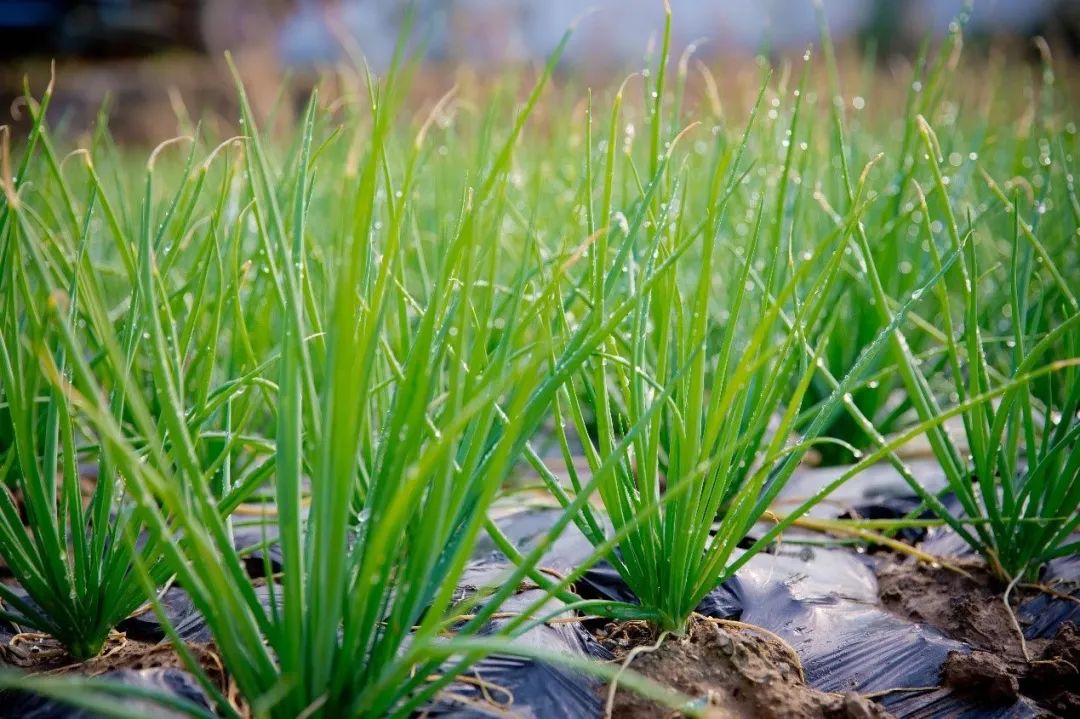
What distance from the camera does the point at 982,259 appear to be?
5.96ft

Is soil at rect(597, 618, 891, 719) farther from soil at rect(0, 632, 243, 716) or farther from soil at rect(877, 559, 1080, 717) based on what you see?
soil at rect(0, 632, 243, 716)

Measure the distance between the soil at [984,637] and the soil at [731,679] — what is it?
0.13 metres

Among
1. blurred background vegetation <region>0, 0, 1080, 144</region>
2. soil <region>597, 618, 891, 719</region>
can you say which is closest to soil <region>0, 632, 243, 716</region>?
soil <region>597, 618, 891, 719</region>

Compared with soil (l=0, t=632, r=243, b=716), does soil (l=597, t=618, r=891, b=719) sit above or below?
above

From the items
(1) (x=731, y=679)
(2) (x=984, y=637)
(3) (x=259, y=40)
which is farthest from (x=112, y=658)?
(3) (x=259, y=40)

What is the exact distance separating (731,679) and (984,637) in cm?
34

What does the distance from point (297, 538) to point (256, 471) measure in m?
0.23

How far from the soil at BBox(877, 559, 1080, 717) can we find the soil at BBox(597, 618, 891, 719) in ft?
0.43

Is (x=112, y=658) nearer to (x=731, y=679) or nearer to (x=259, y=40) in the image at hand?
(x=731, y=679)

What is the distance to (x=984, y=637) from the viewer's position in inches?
34.3

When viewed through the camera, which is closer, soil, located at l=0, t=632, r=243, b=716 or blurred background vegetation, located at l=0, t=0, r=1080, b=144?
soil, located at l=0, t=632, r=243, b=716

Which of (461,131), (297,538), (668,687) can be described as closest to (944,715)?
(668,687)

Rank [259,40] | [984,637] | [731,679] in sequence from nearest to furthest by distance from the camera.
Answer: [731,679] → [984,637] → [259,40]

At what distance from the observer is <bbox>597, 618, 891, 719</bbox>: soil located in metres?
0.69
